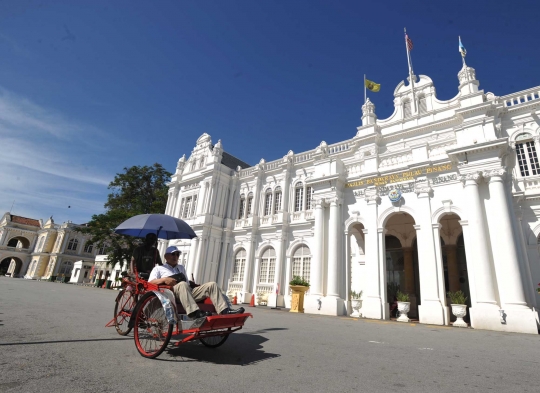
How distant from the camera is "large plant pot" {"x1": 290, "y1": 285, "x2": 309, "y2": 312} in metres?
15.1

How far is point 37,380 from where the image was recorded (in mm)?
2820

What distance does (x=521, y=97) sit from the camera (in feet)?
50.4

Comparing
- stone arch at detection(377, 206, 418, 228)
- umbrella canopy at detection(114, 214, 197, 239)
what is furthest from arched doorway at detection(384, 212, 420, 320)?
umbrella canopy at detection(114, 214, 197, 239)

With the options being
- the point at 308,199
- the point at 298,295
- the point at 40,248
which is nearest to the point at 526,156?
the point at 308,199

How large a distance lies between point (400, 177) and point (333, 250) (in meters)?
4.80

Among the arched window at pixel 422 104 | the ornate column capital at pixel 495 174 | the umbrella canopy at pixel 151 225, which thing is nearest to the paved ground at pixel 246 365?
the umbrella canopy at pixel 151 225

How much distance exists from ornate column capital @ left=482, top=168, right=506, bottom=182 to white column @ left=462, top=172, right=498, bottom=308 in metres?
0.23

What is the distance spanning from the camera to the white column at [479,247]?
10.3 metres

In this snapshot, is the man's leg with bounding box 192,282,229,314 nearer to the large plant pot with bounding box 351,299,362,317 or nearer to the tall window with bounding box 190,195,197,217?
the large plant pot with bounding box 351,299,362,317

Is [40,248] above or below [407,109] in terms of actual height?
below

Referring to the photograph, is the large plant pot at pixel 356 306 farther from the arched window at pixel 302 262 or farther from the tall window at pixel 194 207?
the tall window at pixel 194 207

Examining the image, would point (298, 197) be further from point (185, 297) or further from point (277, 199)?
point (185, 297)

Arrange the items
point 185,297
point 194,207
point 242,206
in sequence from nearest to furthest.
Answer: point 185,297
point 242,206
point 194,207

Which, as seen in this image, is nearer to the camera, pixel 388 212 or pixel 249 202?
pixel 388 212
